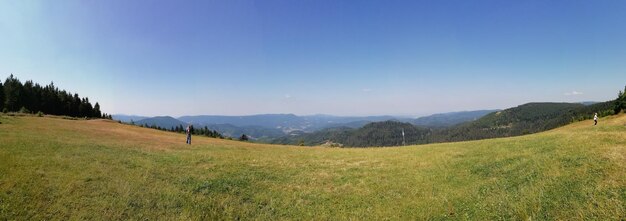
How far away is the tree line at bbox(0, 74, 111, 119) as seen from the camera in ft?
277

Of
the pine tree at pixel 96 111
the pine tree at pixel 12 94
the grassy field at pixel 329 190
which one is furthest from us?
the pine tree at pixel 96 111

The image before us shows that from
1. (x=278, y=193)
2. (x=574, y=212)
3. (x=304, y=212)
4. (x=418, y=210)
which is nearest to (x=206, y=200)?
(x=278, y=193)

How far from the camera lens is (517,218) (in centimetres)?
920

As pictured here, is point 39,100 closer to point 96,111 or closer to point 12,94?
point 12,94

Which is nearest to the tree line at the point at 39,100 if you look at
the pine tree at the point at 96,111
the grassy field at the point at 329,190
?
the pine tree at the point at 96,111

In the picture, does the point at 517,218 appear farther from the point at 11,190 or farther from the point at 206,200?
the point at 11,190

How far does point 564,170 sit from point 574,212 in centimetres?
478

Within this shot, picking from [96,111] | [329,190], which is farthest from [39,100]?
[329,190]

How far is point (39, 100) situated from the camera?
9569 centimetres

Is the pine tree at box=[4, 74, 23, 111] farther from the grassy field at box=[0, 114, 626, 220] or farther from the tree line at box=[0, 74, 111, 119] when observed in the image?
the grassy field at box=[0, 114, 626, 220]

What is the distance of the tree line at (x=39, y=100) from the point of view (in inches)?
3324

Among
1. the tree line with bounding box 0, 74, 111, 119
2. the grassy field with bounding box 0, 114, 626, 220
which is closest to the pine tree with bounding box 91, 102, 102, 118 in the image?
the tree line with bounding box 0, 74, 111, 119

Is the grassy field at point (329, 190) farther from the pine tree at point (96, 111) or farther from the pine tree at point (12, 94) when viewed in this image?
the pine tree at point (96, 111)

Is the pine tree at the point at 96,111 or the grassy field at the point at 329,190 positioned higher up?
the pine tree at the point at 96,111
